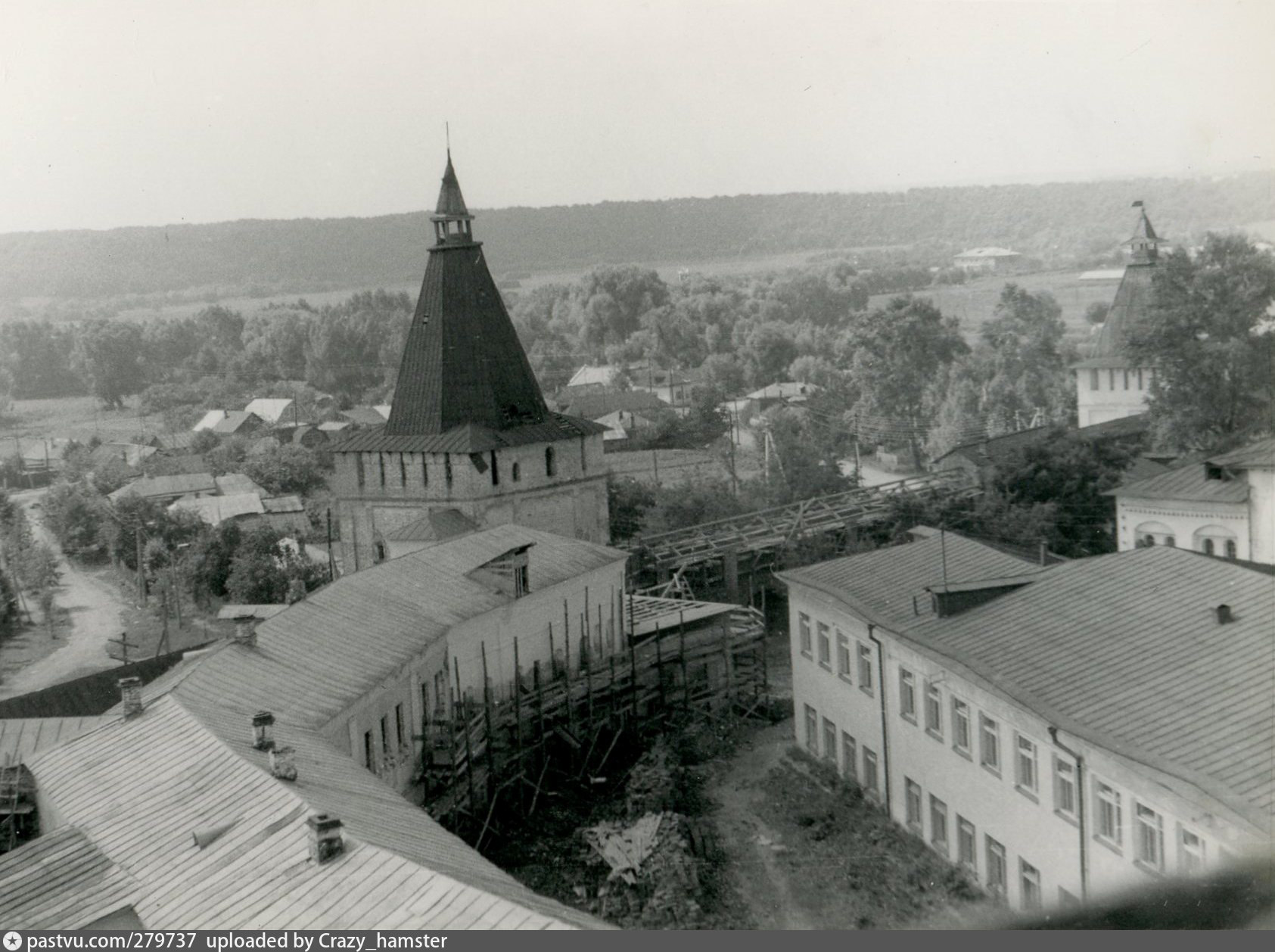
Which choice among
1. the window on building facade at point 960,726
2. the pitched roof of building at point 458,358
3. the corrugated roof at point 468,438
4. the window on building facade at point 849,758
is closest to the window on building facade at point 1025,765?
the window on building facade at point 960,726

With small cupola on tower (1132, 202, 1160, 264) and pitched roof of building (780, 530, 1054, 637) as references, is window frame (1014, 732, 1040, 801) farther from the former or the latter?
small cupola on tower (1132, 202, 1160, 264)

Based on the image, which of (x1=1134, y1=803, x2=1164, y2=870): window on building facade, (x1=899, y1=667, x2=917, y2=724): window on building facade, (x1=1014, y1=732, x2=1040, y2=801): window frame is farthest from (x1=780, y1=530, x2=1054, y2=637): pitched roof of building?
(x1=1134, y1=803, x2=1164, y2=870): window on building facade

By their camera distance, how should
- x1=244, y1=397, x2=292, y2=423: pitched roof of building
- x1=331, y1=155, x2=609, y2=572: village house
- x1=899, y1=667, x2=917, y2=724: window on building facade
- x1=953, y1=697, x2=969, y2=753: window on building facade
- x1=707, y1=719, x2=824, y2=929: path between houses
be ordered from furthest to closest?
x1=244, y1=397, x2=292, y2=423: pitched roof of building, x1=331, y1=155, x2=609, y2=572: village house, x1=899, y1=667, x2=917, y2=724: window on building facade, x1=953, y1=697, x2=969, y2=753: window on building facade, x1=707, y1=719, x2=824, y2=929: path between houses

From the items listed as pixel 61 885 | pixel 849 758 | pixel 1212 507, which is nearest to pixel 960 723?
pixel 849 758

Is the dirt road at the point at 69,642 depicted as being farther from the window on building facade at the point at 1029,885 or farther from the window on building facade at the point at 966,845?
the window on building facade at the point at 1029,885

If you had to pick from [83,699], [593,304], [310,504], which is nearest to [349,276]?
[310,504]

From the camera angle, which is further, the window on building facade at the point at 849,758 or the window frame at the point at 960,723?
the window on building facade at the point at 849,758
